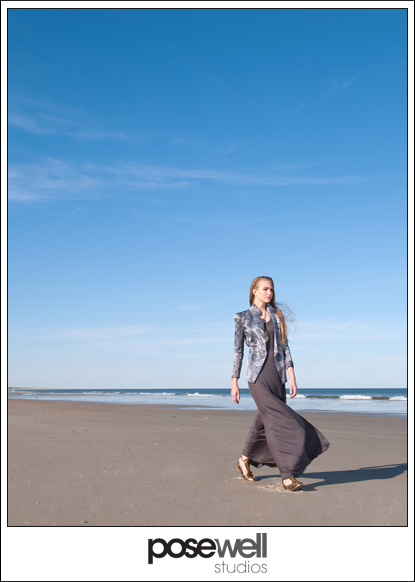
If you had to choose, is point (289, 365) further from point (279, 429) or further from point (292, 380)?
point (279, 429)

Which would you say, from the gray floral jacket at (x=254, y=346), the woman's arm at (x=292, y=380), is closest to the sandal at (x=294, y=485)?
the woman's arm at (x=292, y=380)

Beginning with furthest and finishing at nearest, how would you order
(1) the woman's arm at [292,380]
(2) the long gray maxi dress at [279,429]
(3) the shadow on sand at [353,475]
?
(3) the shadow on sand at [353,475], (1) the woman's arm at [292,380], (2) the long gray maxi dress at [279,429]

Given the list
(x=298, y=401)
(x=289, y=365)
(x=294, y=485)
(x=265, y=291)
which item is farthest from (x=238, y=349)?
(x=298, y=401)

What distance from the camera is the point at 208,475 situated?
6629mm

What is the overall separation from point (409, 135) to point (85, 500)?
15.3ft

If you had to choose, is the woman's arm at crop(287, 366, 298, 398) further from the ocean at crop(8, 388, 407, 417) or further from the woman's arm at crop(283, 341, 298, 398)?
the ocean at crop(8, 388, 407, 417)

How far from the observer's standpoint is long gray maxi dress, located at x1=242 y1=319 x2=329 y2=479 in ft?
19.1

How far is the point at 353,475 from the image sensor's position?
6.95 metres

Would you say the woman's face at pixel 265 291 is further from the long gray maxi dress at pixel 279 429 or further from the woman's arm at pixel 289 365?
the woman's arm at pixel 289 365

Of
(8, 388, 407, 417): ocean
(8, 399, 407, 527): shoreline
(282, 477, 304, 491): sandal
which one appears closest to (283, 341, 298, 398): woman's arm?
(282, 477, 304, 491): sandal

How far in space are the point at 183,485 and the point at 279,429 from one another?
1.19 meters

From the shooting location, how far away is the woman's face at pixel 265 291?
6262 mm

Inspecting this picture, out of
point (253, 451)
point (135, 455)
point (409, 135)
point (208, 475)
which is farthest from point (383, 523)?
point (135, 455)

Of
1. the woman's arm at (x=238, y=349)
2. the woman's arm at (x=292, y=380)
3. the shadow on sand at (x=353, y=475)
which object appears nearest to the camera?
the woman's arm at (x=292, y=380)
